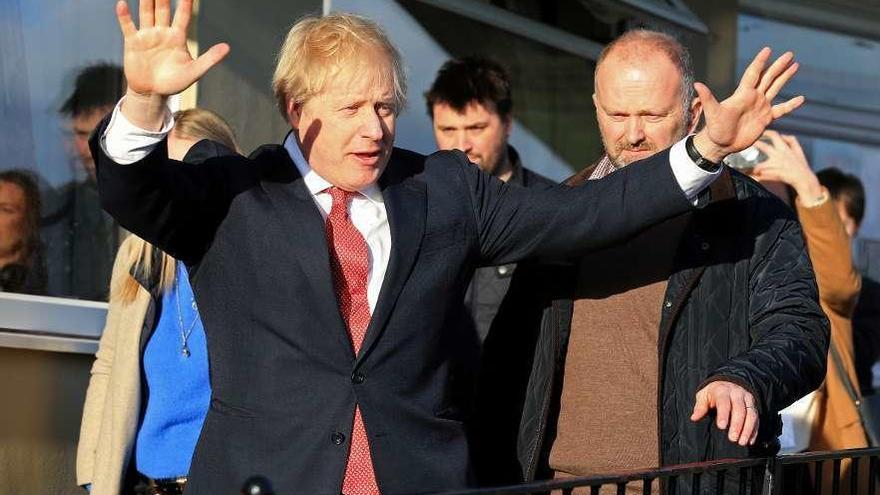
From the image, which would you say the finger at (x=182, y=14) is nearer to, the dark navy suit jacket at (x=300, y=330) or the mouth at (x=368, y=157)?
the dark navy suit jacket at (x=300, y=330)

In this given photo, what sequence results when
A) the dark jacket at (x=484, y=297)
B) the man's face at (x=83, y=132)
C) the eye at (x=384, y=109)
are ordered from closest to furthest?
the eye at (x=384, y=109)
the dark jacket at (x=484, y=297)
the man's face at (x=83, y=132)

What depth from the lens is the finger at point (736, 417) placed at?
3236mm

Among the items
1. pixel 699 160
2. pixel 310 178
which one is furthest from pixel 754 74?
pixel 310 178

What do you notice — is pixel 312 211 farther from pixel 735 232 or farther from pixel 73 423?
pixel 73 423

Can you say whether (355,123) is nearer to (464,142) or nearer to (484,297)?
(484,297)

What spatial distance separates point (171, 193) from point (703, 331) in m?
1.27

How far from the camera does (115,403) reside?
4516mm

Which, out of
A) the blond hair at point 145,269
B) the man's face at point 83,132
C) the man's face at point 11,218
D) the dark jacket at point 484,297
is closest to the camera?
the blond hair at point 145,269

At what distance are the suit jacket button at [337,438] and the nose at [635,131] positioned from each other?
1078 mm

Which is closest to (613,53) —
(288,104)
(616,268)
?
(616,268)

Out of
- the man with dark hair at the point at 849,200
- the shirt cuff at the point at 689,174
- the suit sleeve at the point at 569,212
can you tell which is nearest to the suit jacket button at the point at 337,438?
the suit sleeve at the point at 569,212

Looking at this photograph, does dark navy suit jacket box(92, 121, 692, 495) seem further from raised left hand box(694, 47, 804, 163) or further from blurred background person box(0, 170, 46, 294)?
blurred background person box(0, 170, 46, 294)

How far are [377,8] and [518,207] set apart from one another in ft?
11.3

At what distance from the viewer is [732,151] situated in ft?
11.1
